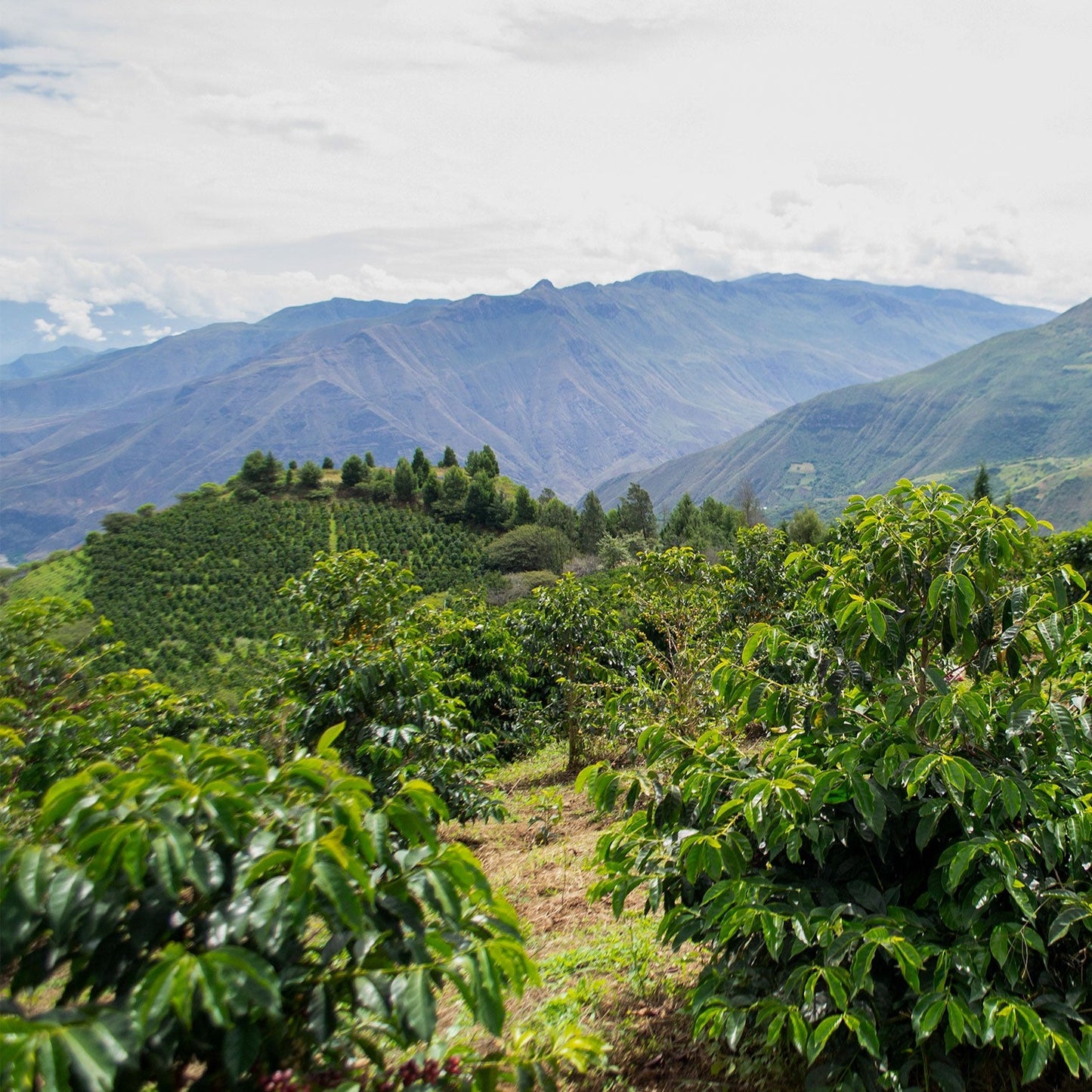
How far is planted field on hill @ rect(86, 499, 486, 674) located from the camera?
61.8 metres

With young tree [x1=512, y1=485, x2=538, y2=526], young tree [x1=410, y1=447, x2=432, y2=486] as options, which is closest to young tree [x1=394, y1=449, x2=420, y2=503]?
young tree [x1=410, y1=447, x2=432, y2=486]

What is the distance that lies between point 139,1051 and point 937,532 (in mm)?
4187

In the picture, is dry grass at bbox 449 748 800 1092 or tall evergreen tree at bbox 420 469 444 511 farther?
tall evergreen tree at bbox 420 469 444 511

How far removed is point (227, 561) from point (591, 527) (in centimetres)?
3812

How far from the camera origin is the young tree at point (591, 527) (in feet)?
275

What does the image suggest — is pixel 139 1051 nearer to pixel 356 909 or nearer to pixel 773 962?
pixel 356 909

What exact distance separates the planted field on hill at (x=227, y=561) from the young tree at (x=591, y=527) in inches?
465

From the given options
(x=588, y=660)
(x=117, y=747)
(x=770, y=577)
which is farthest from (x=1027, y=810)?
(x=770, y=577)

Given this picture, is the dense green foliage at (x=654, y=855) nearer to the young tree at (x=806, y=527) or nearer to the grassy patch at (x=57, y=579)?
the young tree at (x=806, y=527)

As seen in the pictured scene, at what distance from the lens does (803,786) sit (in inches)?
156

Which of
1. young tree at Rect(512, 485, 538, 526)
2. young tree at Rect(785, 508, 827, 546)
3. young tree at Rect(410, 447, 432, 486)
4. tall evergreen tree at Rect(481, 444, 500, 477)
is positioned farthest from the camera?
tall evergreen tree at Rect(481, 444, 500, 477)

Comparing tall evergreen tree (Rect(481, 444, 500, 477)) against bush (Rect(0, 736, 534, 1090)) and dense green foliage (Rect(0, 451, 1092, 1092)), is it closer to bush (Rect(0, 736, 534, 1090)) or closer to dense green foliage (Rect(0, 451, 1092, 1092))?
dense green foliage (Rect(0, 451, 1092, 1092))

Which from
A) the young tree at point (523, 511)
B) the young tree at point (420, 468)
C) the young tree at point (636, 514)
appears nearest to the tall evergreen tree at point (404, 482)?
the young tree at point (420, 468)

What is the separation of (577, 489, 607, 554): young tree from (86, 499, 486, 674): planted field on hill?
11819mm
